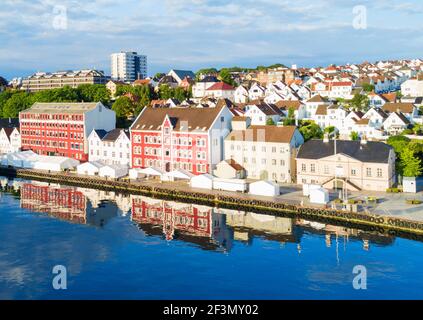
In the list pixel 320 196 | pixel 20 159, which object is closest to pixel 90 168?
pixel 20 159

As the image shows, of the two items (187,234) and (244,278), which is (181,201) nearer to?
(187,234)

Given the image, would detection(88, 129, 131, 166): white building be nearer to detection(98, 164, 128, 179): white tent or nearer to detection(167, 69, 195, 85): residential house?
detection(98, 164, 128, 179): white tent

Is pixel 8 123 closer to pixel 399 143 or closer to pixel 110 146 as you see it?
pixel 110 146

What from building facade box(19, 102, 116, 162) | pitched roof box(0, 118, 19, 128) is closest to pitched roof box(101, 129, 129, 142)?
building facade box(19, 102, 116, 162)

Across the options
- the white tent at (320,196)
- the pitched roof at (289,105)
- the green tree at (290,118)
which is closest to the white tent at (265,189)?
the white tent at (320,196)
